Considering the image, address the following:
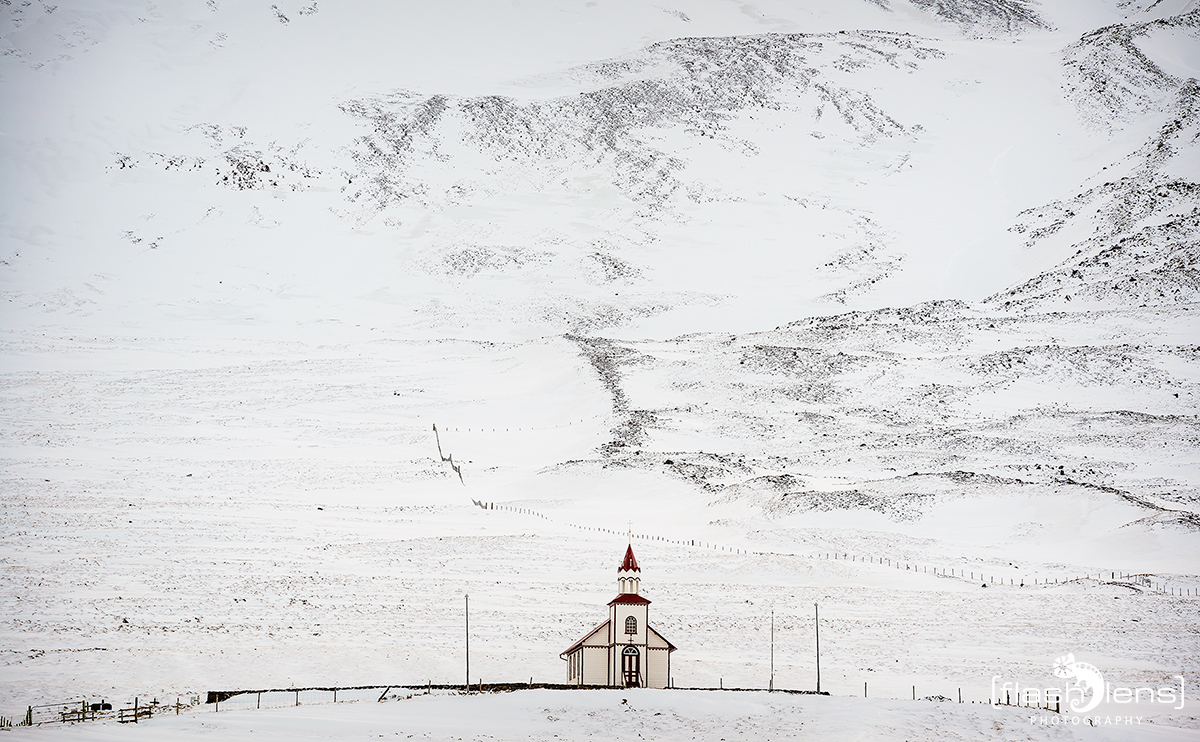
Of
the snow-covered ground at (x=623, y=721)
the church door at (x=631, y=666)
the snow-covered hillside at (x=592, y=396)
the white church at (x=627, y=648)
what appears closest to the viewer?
the snow-covered ground at (x=623, y=721)

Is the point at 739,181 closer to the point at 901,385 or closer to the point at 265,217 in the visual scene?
the point at 265,217

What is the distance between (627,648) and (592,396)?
70.2 m

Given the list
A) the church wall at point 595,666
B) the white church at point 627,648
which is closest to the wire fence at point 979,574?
the white church at point 627,648

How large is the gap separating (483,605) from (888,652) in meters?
16.9

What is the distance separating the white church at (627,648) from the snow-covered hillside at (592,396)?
419 centimetres

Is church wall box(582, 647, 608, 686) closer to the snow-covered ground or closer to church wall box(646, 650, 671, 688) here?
church wall box(646, 650, 671, 688)

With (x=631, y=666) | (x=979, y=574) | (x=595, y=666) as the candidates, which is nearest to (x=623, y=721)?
(x=631, y=666)

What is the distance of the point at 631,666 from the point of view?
38094 millimetres

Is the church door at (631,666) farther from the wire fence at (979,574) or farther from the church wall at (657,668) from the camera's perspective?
the wire fence at (979,574)

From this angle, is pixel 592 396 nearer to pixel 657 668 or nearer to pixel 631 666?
pixel 657 668

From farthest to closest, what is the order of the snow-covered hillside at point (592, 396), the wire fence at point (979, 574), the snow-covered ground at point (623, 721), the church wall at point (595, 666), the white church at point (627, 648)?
the wire fence at point (979, 574), the snow-covered hillside at point (592, 396), the church wall at point (595, 666), the white church at point (627, 648), the snow-covered ground at point (623, 721)

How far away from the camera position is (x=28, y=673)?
4000 centimetres

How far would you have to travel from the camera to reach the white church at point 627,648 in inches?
1487

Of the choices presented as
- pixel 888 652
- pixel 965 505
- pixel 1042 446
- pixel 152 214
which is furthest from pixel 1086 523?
pixel 152 214
